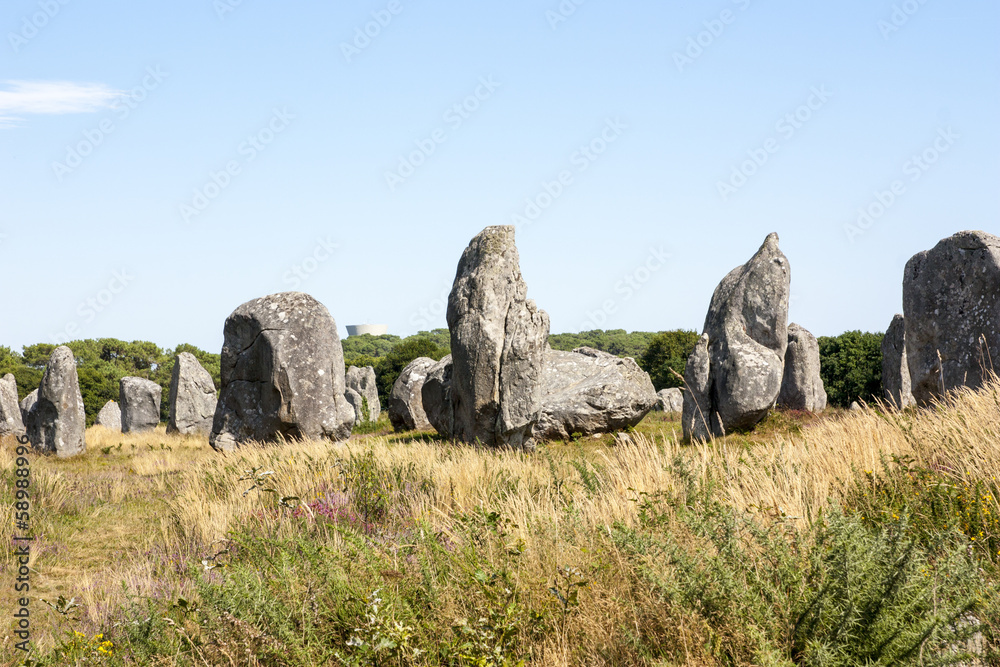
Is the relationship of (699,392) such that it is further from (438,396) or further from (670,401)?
(670,401)

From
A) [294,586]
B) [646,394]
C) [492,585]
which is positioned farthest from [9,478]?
[646,394]

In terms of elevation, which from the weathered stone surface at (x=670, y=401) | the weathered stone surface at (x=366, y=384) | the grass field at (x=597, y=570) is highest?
the weathered stone surface at (x=366, y=384)

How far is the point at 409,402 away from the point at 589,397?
21.4ft

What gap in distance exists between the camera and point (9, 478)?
428 inches

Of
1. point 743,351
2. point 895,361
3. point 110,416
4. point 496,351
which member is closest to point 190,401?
A: point 110,416

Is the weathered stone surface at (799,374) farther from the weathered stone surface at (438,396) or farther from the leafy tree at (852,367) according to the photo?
the weathered stone surface at (438,396)

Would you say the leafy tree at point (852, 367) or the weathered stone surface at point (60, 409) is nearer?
the weathered stone surface at point (60, 409)

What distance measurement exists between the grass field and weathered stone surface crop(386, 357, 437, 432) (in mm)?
11331

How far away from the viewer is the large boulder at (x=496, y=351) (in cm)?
1201

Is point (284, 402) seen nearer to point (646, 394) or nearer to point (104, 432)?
point (646, 394)

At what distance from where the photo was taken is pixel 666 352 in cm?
2938

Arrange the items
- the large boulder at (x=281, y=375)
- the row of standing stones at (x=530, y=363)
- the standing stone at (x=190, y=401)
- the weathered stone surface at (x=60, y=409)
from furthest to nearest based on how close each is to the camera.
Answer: the standing stone at (x=190, y=401) → the weathered stone surface at (x=60, y=409) → the large boulder at (x=281, y=375) → the row of standing stones at (x=530, y=363)

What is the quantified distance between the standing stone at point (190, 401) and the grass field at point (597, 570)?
51.5ft

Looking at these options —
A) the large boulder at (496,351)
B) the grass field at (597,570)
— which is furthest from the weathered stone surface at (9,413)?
the grass field at (597,570)
